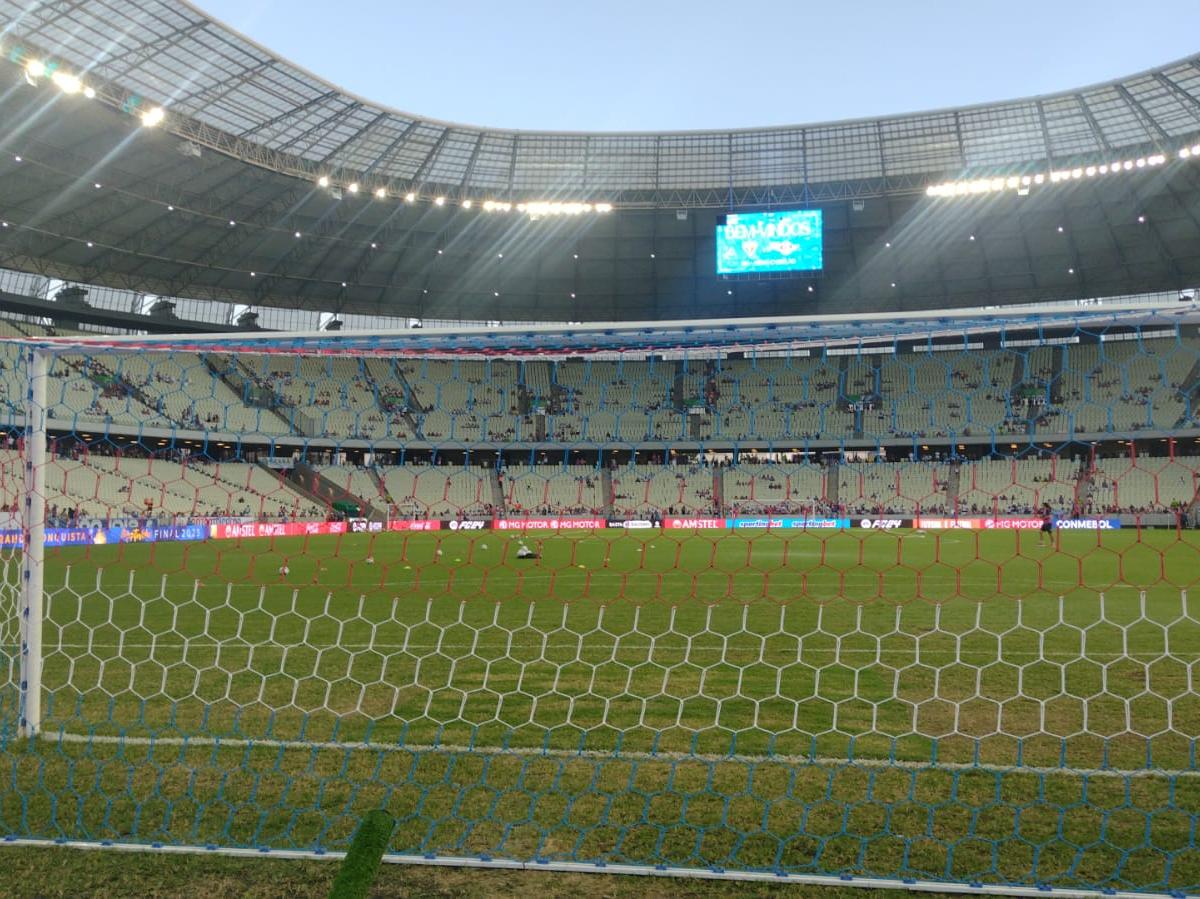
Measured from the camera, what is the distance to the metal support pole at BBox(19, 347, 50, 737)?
543cm

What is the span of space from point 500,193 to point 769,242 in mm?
13043

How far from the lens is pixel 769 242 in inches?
1531

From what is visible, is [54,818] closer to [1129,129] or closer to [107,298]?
[1129,129]

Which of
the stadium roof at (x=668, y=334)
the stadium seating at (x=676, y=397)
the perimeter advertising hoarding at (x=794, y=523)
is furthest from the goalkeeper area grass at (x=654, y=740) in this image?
the perimeter advertising hoarding at (x=794, y=523)

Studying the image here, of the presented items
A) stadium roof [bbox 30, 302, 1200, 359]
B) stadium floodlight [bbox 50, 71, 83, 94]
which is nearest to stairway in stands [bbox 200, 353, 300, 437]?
stadium floodlight [bbox 50, 71, 83, 94]

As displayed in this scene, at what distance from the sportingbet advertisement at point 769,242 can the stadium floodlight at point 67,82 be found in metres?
25.7

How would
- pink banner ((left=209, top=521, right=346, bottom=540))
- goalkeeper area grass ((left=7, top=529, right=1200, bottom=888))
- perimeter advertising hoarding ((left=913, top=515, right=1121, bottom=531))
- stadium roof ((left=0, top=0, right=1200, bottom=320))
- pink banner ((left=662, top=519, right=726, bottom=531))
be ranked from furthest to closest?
perimeter advertising hoarding ((left=913, top=515, right=1121, bottom=531)), pink banner ((left=662, top=519, right=726, bottom=531)), pink banner ((left=209, top=521, right=346, bottom=540)), stadium roof ((left=0, top=0, right=1200, bottom=320)), goalkeeper area grass ((left=7, top=529, right=1200, bottom=888))

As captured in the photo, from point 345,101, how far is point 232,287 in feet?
59.8

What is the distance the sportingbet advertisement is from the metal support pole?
35.6 meters

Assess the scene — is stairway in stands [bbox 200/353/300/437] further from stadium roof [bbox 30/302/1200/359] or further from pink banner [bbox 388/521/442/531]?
stadium roof [bbox 30/302/1200/359]

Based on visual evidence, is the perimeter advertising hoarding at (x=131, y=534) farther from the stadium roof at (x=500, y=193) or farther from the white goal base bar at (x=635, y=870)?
the white goal base bar at (x=635, y=870)

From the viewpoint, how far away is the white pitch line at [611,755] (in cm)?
514

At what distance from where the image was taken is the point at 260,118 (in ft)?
103

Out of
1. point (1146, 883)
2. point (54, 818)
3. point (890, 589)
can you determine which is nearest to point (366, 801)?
point (54, 818)
